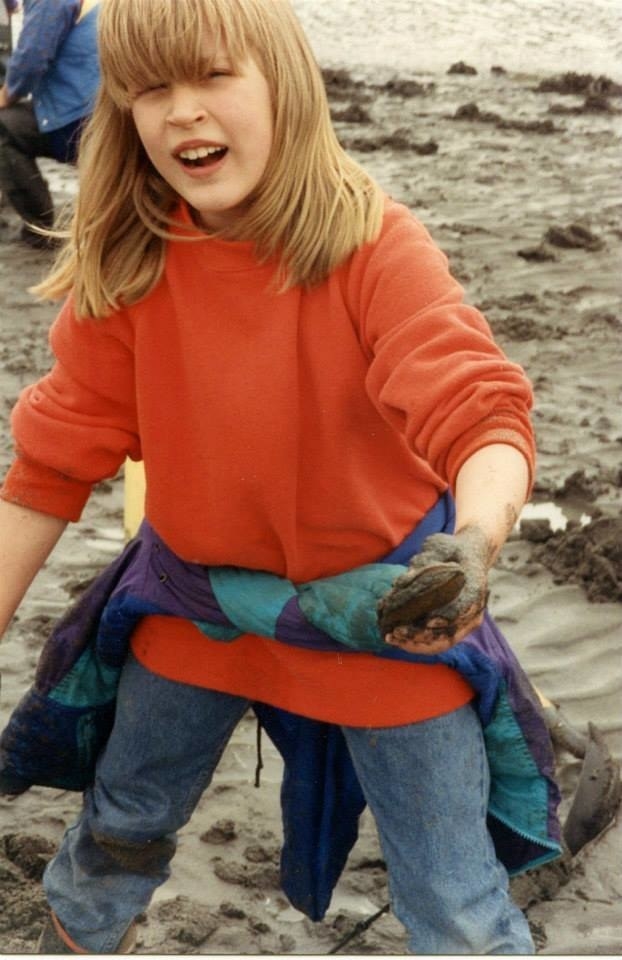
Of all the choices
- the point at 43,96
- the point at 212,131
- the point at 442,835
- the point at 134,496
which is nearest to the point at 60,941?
the point at 442,835

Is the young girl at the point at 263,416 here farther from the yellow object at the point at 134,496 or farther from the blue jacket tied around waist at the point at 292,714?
the yellow object at the point at 134,496

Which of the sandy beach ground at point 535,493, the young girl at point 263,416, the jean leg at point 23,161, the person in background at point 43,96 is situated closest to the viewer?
the young girl at point 263,416

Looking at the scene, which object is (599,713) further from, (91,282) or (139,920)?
(91,282)

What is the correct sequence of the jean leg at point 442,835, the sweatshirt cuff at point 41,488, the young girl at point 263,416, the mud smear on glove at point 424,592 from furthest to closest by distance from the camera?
the sweatshirt cuff at point 41,488
the jean leg at point 442,835
the young girl at point 263,416
the mud smear on glove at point 424,592

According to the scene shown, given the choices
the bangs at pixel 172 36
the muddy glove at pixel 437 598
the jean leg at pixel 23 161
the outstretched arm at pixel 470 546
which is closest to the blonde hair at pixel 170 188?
the bangs at pixel 172 36

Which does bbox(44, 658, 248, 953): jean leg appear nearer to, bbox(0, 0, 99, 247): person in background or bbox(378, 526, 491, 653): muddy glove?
bbox(378, 526, 491, 653): muddy glove

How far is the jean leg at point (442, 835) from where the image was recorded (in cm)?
171

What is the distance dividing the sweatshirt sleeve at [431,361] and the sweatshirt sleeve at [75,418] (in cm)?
33

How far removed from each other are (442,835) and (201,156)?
83 cm

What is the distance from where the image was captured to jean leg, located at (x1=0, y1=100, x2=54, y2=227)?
5.90 metres

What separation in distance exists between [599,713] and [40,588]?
4.39 feet

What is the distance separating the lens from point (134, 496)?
3377 mm

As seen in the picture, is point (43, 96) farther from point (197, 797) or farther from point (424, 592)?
point (424, 592)

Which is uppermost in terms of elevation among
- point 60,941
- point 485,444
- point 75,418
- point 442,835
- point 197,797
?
point 485,444
